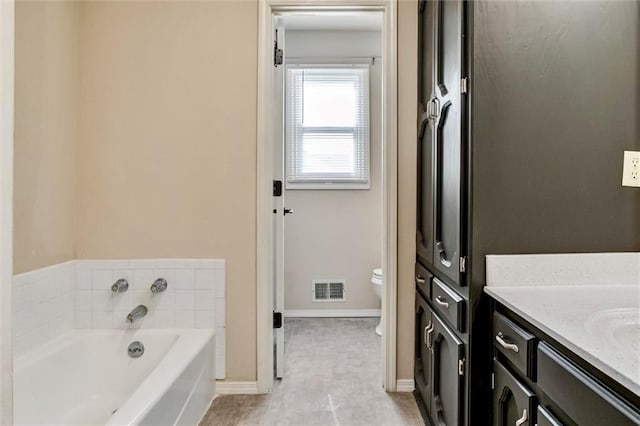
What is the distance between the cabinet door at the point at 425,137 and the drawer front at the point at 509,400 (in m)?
0.67

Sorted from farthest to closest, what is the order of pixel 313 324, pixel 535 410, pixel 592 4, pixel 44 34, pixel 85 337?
pixel 313 324
pixel 85 337
pixel 44 34
pixel 592 4
pixel 535 410

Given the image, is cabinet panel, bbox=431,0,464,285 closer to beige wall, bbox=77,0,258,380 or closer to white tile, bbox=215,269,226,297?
beige wall, bbox=77,0,258,380

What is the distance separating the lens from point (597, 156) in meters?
1.34

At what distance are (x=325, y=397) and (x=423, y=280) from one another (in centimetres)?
87

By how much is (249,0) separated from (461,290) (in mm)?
1895

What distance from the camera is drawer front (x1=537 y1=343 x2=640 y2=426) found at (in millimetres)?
718

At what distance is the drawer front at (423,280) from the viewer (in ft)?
6.14

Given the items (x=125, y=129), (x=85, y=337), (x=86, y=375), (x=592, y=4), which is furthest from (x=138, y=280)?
(x=592, y=4)

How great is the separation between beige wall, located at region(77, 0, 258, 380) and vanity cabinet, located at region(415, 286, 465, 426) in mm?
950

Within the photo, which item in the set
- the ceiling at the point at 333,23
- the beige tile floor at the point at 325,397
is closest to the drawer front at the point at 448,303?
the beige tile floor at the point at 325,397

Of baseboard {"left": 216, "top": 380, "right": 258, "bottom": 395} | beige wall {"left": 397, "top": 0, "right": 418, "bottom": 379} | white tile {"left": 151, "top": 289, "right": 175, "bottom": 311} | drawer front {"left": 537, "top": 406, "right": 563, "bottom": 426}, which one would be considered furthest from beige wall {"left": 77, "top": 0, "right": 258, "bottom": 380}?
drawer front {"left": 537, "top": 406, "right": 563, "bottom": 426}

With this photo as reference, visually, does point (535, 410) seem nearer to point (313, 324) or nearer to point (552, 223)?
point (552, 223)

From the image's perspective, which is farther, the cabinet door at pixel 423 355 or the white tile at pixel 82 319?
the white tile at pixel 82 319

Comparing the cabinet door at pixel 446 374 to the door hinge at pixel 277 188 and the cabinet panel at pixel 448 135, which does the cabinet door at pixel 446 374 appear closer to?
the cabinet panel at pixel 448 135
